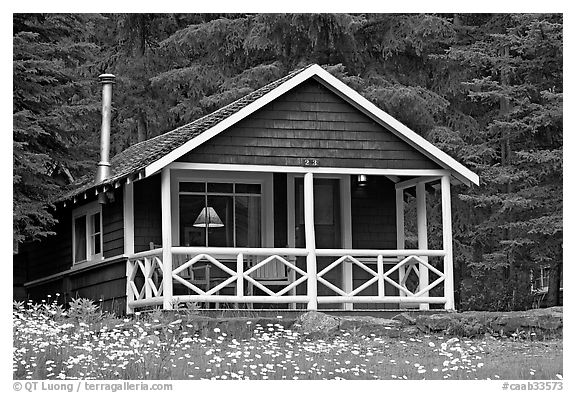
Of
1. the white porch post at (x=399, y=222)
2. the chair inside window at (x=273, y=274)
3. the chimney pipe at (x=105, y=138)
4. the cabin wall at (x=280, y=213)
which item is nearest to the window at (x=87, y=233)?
the chimney pipe at (x=105, y=138)

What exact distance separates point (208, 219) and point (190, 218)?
317 mm

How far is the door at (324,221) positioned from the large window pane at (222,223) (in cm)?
115

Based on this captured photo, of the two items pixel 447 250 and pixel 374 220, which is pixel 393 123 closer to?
pixel 447 250

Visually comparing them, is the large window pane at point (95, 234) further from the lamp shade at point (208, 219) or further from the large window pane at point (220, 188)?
the large window pane at point (220, 188)

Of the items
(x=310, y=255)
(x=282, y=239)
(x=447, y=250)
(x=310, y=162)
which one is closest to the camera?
(x=310, y=255)

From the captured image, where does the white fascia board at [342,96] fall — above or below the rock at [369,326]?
above

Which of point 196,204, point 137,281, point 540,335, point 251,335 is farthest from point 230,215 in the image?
point 540,335

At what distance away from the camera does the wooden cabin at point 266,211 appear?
59.3ft

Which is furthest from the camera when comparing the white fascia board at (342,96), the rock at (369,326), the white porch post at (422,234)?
the white porch post at (422,234)

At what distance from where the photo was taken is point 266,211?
795 inches

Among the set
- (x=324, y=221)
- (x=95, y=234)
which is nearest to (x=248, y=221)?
(x=324, y=221)

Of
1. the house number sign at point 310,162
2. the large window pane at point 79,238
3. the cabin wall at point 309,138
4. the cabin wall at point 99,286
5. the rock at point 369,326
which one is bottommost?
the rock at point 369,326

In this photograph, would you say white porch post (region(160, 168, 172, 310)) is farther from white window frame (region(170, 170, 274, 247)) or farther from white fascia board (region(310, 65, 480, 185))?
white fascia board (region(310, 65, 480, 185))

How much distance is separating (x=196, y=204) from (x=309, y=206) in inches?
97.8
